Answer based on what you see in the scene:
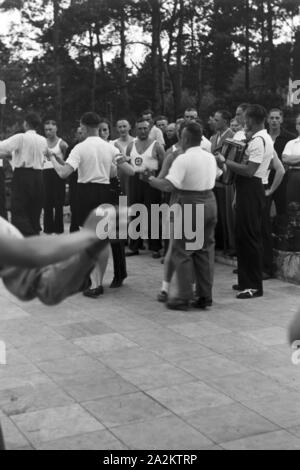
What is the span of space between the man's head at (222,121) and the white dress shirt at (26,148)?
7.34 feet

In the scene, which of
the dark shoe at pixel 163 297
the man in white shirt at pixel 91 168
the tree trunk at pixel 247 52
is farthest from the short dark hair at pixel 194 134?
the tree trunk at pixel 247 52

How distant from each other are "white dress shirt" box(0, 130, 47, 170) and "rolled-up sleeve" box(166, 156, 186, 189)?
327 cm

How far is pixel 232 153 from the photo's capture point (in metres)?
7.32

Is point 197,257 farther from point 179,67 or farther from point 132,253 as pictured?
point 179,67

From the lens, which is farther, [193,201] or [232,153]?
[232,153]

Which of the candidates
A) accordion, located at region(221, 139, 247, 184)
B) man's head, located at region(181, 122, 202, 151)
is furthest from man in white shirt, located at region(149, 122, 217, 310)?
accordion, located at region(221, 139, 247, 184)

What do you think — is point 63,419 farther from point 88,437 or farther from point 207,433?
point 207,433

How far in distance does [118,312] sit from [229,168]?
1.79m

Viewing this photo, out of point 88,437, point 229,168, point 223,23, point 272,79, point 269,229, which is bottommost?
point 88,437

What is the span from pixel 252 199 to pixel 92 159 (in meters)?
1.67

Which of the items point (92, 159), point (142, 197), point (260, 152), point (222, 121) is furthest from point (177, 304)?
point (142, 197)

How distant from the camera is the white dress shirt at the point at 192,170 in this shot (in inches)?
266

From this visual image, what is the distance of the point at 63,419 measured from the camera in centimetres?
424

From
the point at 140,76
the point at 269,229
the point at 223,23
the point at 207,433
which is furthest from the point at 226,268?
the point at 223,23
